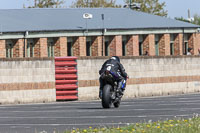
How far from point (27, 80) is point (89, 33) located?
2789 centimetres

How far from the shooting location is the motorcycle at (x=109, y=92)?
900 inches

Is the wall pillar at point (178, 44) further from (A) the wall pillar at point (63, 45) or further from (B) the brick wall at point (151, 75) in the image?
(B) the brick wall at point (151, 75)

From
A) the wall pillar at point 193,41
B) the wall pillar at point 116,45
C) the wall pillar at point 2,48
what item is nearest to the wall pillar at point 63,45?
the wall pillar at point 116,45

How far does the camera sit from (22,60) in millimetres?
29438

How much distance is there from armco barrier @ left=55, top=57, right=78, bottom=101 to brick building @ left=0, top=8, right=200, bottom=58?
20.8m

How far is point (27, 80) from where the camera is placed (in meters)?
→ 29.5

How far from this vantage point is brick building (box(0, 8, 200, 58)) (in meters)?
53.2

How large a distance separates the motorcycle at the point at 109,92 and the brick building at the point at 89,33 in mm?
27901

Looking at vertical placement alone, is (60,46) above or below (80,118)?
above

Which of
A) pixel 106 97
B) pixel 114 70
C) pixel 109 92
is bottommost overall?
pixel 106 97

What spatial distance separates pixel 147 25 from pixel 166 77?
27.0m

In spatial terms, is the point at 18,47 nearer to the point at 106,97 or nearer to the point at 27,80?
the point at 27,80

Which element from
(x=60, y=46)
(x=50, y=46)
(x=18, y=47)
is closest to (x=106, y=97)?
(x=18, y=47)

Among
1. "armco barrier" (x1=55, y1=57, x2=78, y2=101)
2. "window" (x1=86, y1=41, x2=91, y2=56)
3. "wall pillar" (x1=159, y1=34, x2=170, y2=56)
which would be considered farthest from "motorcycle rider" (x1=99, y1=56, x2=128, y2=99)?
"wall pillar" (x1=159, y1=34, x2=170, y2=56)
